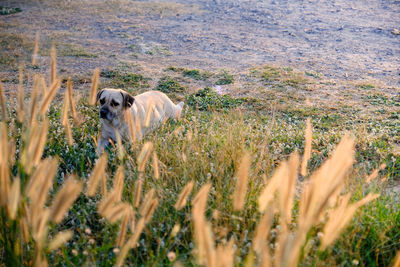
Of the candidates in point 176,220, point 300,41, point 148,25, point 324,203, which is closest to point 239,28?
point 300,41

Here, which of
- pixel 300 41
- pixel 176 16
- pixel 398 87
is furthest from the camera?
pixel 176 16

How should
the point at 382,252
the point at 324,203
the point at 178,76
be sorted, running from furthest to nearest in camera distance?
the point at 178,76, the point at 382,252, the point at 324,203

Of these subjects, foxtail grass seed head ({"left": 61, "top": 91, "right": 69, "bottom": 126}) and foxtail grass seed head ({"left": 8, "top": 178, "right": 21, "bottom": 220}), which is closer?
foxtail grass seed head ({"left": 8, "top": 178, "right": 21, "bottom": 220})

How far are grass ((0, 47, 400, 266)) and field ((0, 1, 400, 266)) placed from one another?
0.5 inches

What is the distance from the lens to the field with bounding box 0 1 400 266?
1.50m

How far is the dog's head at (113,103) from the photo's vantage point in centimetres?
479

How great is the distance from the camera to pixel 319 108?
629cm

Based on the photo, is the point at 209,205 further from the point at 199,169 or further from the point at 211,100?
the point at 211,100

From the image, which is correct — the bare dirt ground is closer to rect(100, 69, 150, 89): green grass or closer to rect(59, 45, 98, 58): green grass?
rect(59, 45, 98, 58): green grass

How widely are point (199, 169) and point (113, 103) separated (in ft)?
6.92

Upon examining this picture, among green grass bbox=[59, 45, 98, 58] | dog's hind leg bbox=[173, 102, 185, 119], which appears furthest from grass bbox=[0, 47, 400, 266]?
green grass bbox=[59, 45, 98, 58]

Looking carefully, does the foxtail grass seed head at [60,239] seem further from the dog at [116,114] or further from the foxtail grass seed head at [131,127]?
the dog at [116,114]

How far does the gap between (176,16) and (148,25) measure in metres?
1.69

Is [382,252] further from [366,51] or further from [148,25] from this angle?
[148,25]
